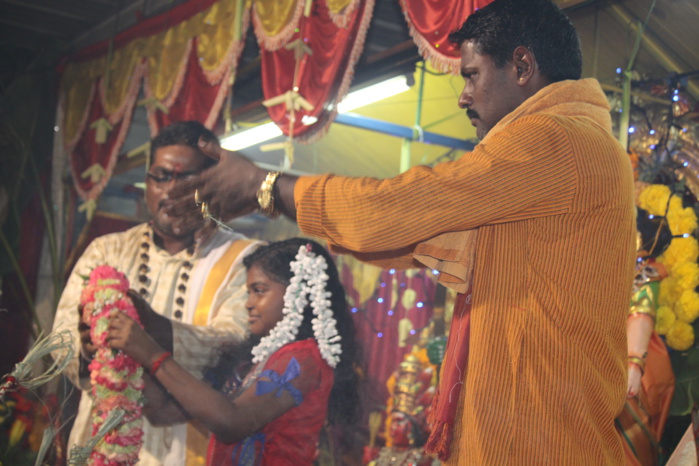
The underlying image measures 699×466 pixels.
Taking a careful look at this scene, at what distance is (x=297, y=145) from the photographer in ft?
11.8

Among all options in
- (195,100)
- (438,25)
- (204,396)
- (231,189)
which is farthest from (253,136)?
(231,189)

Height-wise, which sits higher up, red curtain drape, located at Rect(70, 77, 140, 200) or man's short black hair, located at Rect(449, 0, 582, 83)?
red curtain drape, located at Rect(70, 77, 140, 200)

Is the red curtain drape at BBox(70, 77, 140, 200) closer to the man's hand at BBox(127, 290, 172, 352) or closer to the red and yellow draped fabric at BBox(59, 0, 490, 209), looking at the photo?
the red and yellow draped fabric at BBox(59, 0, 490, 209)

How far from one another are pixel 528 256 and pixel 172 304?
74.6 inches

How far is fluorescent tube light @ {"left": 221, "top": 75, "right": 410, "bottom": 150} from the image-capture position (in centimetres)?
377

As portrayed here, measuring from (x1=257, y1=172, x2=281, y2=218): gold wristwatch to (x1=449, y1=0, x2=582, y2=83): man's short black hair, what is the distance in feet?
1.93

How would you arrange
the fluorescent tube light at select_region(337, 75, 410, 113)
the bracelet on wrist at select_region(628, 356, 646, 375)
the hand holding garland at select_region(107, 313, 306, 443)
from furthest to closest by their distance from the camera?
the fluorescent tube light at select_region(337, 75, 410, 113)
the bracelet on wrist at select_region(628, 356, 646, 375)
the hand holding garland at select_region(107, 313, 306, 443)

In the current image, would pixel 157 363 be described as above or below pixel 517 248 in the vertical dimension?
below

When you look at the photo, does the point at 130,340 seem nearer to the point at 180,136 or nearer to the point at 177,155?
the point at 177,155

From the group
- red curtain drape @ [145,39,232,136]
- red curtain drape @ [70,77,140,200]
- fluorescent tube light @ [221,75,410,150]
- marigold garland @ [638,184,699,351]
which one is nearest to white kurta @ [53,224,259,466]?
fluorescent tube light @ [221,75,410,150]

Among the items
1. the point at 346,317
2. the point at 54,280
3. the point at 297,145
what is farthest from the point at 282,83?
the point at 54,280

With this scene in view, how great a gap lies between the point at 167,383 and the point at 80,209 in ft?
7.96

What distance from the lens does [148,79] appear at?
14.3 feet

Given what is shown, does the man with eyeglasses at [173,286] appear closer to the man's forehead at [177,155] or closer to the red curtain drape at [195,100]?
the man's forehead at [177,155]
